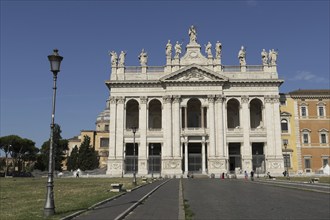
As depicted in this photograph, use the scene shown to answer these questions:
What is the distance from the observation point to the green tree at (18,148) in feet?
304

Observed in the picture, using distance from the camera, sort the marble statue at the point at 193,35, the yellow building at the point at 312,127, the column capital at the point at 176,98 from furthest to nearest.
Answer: the yellow building at the point at 312,127 → the marble statue at the point at 193,35 → the column capital at the point at 176,98

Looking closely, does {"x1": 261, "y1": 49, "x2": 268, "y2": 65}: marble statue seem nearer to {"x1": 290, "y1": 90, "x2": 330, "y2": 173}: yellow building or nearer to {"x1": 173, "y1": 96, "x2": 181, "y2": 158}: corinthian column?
{"x1": 290, "y1": 90, "x2": 330, "y2": 173}: yellow building

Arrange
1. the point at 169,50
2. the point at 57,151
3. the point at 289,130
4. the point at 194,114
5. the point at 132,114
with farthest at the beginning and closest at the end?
the point at 57,151
the point at 132,114
the point at 194,114
the point at 289,130
the point at 169,50

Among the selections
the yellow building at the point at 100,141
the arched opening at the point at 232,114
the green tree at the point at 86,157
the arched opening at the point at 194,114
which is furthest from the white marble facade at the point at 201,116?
the yellow building at the point at 100,141

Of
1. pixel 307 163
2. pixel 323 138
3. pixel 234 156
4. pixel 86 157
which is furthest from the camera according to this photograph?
pixel 86 157

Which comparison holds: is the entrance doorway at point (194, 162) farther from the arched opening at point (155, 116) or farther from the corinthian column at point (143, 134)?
the arched opening at point (155, 116)

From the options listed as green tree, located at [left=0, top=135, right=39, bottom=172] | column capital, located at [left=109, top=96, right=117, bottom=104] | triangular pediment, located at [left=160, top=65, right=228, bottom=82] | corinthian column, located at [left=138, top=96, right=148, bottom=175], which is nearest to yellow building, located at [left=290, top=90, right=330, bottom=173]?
triangular pediment, located at [left=160, top=65, right=228, bottom=82]

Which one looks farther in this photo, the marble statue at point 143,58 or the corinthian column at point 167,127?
the marble statue at point 143,58

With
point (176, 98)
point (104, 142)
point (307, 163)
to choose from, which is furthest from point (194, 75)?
point (104, 142)

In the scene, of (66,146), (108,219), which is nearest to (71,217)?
(108,219)

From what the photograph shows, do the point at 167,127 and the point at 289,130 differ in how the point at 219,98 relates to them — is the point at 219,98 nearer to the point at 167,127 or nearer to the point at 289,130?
the point at 167,127

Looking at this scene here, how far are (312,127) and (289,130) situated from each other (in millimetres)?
4266

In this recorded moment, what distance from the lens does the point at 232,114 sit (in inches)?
2864

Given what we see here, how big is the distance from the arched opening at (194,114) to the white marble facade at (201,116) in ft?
8.01
